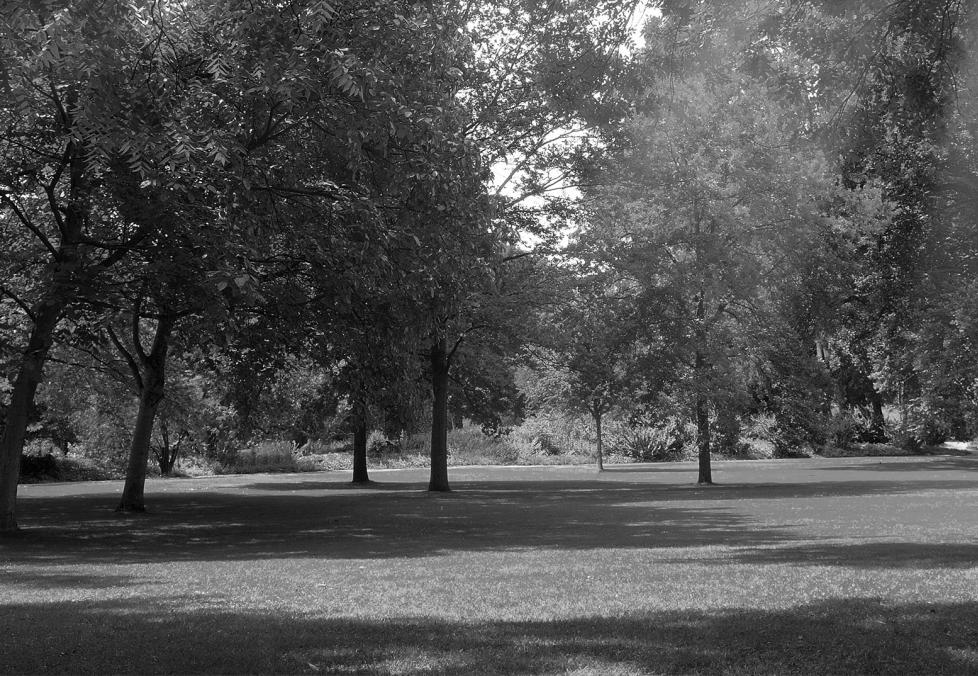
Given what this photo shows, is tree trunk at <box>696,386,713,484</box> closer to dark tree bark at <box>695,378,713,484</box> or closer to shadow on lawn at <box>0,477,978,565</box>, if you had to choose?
dark tree bark at <box>695,378,713,484</box>

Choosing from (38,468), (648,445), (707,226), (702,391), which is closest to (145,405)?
(702,391)

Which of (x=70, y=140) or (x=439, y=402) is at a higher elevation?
(x=70, y=140)

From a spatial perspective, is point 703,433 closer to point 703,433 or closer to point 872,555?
point 703,433

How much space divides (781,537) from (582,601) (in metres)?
8.19

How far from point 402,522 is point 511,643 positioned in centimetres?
1447

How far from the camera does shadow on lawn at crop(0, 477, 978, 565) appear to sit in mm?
16267

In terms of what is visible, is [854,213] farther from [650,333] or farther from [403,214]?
[403,214]

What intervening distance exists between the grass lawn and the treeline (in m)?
3.75

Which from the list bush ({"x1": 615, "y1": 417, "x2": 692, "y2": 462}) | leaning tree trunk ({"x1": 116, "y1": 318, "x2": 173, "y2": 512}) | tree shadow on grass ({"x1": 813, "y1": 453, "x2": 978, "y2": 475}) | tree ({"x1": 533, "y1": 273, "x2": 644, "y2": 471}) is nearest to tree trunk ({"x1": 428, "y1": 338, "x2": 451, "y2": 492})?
tree ({"x1": 533, "y1": 273, "x2": 644, "y2": 471})

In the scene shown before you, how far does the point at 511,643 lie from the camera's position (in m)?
7.56

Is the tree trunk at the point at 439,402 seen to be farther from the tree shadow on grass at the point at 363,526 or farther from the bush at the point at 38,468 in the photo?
the bush at the point at 38,468

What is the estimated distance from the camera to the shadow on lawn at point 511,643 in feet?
22.7

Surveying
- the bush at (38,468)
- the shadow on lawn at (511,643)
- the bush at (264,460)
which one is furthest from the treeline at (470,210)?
the bush at (264,460)

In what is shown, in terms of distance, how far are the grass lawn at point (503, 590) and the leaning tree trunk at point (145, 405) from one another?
2.56 ft
